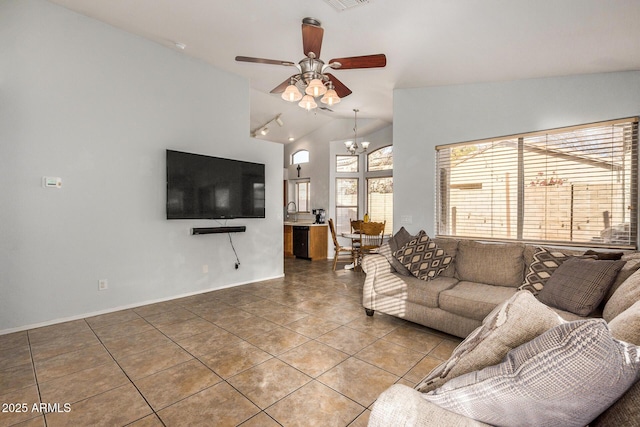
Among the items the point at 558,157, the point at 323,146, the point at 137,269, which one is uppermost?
the point at 323,146

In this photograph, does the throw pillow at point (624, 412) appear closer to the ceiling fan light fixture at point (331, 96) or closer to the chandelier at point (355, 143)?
the ceiling fan light fixture at point (331, 96)

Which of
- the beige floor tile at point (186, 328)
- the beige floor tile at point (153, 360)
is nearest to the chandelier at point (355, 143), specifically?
the beige floor tile at point (186, 328)

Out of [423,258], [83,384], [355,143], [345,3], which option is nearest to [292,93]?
[345,3]

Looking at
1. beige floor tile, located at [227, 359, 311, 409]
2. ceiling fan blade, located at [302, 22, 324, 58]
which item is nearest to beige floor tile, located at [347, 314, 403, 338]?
beige floor tile, located at [227, 359, 311, 409]

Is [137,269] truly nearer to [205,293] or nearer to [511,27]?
[205,293]

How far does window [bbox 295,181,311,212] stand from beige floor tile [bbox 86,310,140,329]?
5485mm

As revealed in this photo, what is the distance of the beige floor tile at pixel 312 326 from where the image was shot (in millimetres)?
3057

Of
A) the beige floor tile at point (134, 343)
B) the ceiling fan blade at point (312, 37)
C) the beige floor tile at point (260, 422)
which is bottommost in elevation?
the beige floor tile at point (134, 343)

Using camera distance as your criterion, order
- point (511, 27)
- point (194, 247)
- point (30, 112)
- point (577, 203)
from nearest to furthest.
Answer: point (511, 27), point (30, 112), point (577, 203), point (194, 247)

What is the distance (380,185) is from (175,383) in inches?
249

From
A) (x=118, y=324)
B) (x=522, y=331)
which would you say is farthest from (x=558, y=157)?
(x=118, y=324)

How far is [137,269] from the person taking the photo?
3.85 m

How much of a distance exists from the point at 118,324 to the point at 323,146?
6.06 m

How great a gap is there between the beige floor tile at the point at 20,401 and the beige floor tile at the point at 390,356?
2.21m
